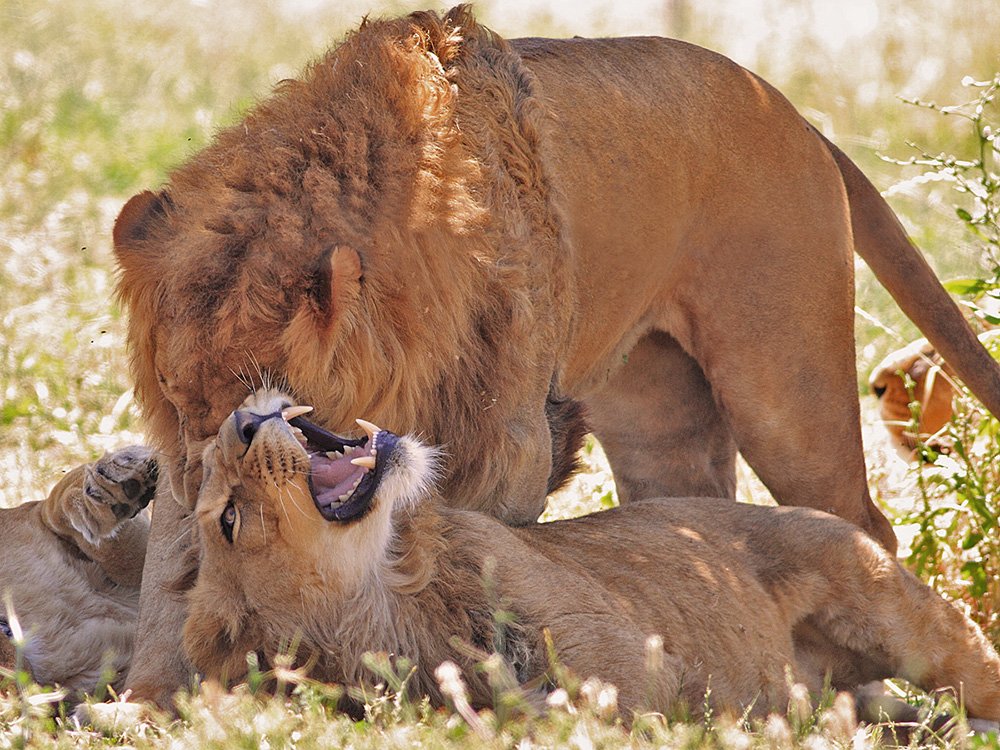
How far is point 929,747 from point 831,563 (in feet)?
2.92

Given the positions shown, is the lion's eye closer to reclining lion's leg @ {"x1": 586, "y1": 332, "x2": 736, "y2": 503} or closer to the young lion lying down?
the young lion lying down

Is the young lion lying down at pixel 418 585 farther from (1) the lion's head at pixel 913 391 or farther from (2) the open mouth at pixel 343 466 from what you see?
(1) the lion's head at pixel 913 391

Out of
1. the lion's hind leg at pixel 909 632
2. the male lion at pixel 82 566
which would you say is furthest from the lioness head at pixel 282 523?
the lion's hind leg at pixel 909 632

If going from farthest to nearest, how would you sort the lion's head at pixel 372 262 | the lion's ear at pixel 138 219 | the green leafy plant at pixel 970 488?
the green leafy plant at pixel 970 488, the lion's ear at pixel 138 219, the lion's head at pixel 372 262

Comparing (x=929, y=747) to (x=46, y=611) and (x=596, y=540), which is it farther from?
(x=46, y=611)

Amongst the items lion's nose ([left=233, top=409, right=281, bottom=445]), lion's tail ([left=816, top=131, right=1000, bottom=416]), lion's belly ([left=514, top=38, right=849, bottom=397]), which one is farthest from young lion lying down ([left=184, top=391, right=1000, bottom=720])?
lion's tail ([left=816, top=131, right=1000, bottom=416])

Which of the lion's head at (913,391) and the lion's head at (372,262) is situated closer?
the lion's head at (372,262)

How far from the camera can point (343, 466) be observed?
11.1 feet

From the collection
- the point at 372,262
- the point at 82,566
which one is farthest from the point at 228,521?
the point at 82,566

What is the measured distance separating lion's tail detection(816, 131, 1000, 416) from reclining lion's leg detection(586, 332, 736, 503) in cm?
68

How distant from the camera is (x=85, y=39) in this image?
1310 centimetres

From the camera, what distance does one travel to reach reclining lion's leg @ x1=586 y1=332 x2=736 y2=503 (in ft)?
16.1

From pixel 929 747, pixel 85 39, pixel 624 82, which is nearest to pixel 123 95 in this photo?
pixel 85 39

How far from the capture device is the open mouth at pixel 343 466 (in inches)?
131
